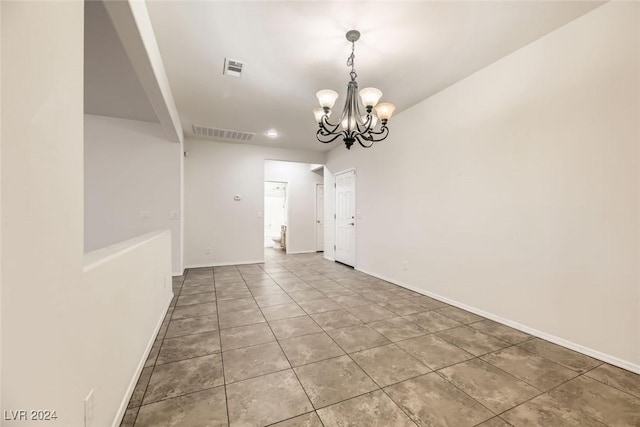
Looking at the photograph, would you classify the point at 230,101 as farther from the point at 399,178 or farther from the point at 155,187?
the point at 399,178

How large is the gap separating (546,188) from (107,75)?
14.7 feet

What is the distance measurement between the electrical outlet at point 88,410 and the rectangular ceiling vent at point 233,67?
2826 millimetres

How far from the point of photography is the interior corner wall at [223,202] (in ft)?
17.7

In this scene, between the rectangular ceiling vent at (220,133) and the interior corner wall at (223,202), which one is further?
the interior corner wall at (223,202)

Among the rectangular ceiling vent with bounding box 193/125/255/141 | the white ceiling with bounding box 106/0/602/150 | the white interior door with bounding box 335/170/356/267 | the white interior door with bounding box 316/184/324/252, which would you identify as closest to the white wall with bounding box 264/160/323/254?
the white interior door with bounding box 316/184/324/252

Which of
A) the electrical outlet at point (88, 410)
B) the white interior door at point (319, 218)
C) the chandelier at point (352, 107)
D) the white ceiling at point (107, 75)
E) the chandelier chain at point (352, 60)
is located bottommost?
the electrical outlet at point (88, 410)

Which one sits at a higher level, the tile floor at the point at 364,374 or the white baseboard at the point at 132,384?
the white baseboard at the point at 132,384

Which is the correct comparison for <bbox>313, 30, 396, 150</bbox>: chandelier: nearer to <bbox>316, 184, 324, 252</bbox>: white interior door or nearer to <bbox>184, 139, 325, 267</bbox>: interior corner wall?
<bbox>184, 139, 325, 267</bbox>: interior corner wall

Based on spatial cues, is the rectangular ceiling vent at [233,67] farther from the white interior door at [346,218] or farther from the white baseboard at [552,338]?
the white baseboard at [552,338]

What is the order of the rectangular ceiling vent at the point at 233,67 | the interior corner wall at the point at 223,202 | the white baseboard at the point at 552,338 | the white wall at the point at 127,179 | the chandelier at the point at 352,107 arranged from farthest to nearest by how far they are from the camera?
the interior corner wall at the point at 223,202 → the white wall at the point at 127,179 → the rectangular ceiling vent at the point at 233,67 → the chandelier at the point at 352,107 → the white baseboard at the point at 552,338

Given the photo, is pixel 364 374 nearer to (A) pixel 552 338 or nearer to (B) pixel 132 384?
(B) pixel 132 384

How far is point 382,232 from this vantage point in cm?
451

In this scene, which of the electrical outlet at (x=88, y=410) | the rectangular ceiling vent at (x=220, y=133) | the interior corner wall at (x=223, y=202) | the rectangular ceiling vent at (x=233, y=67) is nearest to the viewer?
the electrical outlet at (x=88, y=410)

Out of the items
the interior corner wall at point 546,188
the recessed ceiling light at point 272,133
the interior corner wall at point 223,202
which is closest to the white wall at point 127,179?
the interior corner wall at point 223,202
